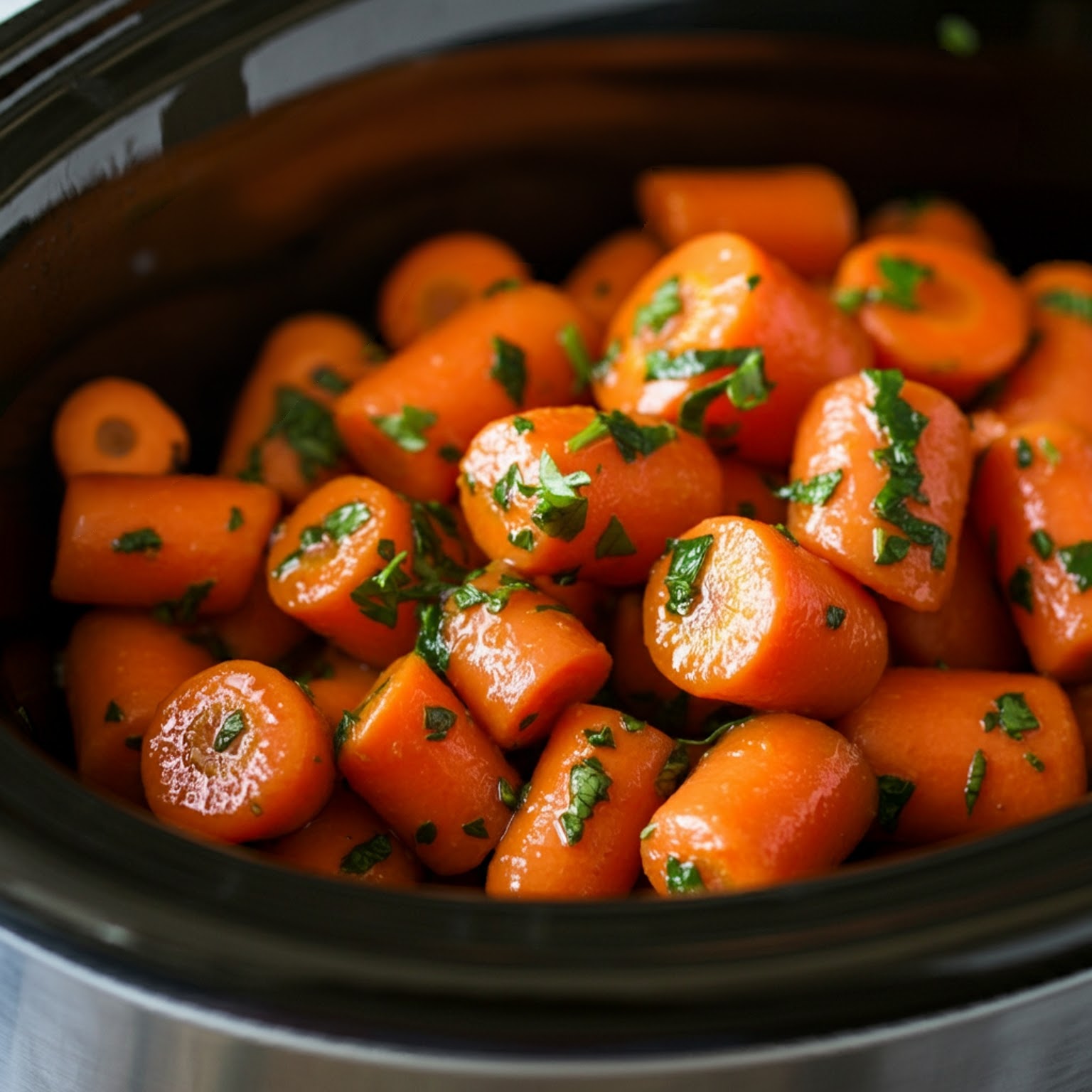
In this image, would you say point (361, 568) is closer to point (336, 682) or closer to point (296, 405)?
point (336, 682)

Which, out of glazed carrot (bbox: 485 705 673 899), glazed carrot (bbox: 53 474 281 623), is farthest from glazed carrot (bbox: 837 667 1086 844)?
glazed carrot (bbox: 53 474 281 623)

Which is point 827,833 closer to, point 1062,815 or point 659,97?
point 1062,815

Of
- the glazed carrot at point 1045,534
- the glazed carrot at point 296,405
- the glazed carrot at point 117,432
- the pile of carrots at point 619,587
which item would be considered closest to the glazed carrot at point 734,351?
the pile of carrots at point 619,587

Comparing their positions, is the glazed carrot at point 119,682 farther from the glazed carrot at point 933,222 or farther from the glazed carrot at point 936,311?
the glazed carrot at point 933,222

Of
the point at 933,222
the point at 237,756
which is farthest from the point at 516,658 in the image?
the point at 933,222

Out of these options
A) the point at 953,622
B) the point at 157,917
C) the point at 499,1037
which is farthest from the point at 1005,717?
the point at 157,917
